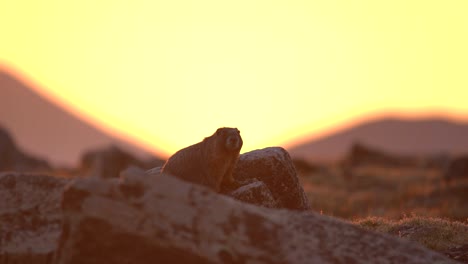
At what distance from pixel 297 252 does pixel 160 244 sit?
1.88m

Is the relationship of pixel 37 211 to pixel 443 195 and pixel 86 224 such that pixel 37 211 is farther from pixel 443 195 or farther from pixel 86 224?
pixel 443 195

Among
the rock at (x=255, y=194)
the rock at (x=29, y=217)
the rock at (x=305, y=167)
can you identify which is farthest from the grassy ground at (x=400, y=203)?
the rock at (x=29, y=217)

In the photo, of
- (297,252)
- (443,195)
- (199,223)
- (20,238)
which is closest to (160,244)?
(199,223)

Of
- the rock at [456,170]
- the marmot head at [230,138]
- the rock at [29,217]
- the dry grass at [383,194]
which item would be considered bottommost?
the dry grass at [383,194]

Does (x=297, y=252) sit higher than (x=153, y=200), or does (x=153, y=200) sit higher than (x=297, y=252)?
(x=153, y=200)

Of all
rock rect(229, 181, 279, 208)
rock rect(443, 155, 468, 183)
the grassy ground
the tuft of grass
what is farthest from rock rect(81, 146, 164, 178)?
rock rect(229, 181, 279, 208)

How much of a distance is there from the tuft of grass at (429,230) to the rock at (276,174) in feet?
5.20

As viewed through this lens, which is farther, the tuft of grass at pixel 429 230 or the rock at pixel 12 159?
the rock at pixel 12 159

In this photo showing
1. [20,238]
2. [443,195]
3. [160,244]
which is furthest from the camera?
[443,195]

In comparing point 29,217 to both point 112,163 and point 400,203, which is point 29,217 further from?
point 112,163

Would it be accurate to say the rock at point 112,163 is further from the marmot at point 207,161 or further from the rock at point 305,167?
the marmot at point 207,161

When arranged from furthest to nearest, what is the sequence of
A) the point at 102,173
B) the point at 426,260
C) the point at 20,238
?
the point at 102,173 → the point at 20,238 → the point at 426,260

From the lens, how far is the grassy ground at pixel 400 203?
16344 millimetres

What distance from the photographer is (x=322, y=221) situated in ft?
39.4
